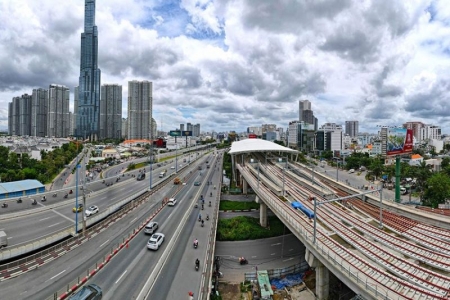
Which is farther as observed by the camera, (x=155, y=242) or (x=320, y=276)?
(x=155, y=242)

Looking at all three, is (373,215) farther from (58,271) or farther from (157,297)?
(58,271)

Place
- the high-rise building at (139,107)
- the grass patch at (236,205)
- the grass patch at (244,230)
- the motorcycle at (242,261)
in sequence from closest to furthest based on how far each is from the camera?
the motorcycle at (242,261) < the grass patch at (244,230) < the grass patch at (236,205) < the high-rise building at (139,107)

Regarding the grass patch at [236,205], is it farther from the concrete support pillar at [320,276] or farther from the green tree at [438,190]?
the green tree at [438,190]

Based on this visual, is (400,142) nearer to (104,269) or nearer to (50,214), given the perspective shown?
(104,269)

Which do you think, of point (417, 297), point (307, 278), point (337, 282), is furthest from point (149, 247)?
point (417, 297)

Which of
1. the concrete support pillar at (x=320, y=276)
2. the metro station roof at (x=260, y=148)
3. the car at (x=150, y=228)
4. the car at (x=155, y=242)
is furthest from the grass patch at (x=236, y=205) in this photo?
the concrete support pillar at (x=320, y=276)

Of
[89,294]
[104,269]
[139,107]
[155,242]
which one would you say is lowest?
[104,269]

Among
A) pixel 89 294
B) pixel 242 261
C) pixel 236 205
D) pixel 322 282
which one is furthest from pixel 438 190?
pixel 89 294
